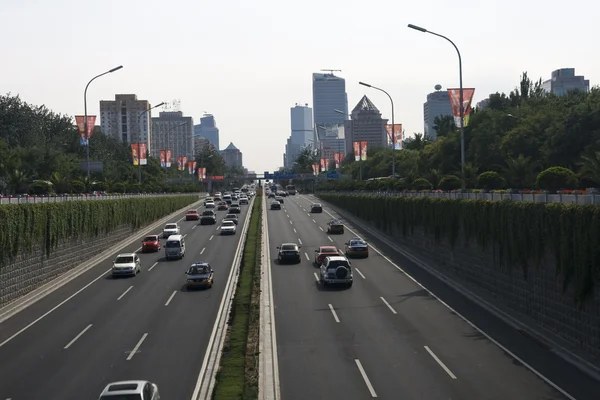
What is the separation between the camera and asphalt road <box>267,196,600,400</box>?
20.7m

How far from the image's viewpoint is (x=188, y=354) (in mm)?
25672

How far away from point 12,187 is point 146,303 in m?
22.6

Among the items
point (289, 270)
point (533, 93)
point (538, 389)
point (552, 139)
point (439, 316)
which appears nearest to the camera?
point (538, 389)

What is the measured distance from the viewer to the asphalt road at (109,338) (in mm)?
22250

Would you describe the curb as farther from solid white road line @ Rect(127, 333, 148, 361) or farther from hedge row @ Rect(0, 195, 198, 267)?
solid white road line @ Rect(127, 333, 148, 361)

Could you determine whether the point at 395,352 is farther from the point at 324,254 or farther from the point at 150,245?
the point at 150,245

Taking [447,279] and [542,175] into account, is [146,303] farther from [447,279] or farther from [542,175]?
[542,175]

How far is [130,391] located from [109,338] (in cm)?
1261

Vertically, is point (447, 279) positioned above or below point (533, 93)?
below

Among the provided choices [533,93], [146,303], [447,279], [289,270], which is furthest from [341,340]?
[533,93]

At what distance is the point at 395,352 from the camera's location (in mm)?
25391

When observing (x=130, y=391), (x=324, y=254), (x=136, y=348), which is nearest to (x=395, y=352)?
(x=136, y=348)

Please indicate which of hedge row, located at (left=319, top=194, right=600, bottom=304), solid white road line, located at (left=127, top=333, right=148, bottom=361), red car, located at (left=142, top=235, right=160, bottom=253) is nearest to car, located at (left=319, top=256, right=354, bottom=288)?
hedge row, located at (left=319, top=194, right=600, bottom=304)

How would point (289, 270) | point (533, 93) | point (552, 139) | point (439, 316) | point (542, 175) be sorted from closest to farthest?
point (439, 316) → point (542, 175) → point (289, 270) → point (552, 139) → point (533, 93)
